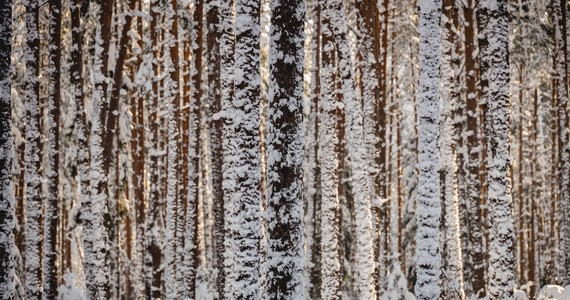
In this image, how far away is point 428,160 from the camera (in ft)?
26.9

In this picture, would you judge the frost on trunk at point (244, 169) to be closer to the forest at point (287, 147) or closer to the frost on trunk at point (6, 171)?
the forest at point (287, 147)

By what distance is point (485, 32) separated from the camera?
31.0 ft

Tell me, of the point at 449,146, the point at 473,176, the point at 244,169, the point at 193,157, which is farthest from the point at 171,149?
the point at 449,146

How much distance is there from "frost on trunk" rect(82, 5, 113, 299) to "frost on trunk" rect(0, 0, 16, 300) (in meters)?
4.13

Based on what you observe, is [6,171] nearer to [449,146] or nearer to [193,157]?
[193,157]

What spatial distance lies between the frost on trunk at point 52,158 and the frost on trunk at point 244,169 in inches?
258

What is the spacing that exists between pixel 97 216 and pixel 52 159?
5.97 ft

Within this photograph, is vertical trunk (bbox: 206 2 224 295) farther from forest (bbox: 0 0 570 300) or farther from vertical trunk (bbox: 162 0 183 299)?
vertical trunk (bbox: 162 0 183 299)

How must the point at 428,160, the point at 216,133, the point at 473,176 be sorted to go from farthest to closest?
the point at 473,176 < the point at 216,133 < the point at 428,160

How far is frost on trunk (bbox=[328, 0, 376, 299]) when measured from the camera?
11086 millimetres

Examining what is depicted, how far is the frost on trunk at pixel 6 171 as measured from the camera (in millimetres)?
7160

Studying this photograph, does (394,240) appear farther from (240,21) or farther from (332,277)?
(240,21)

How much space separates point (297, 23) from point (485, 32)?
415 cm

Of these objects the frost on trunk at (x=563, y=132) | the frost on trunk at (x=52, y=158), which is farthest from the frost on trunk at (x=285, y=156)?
the frost on trunk at (x=563, y=132)
